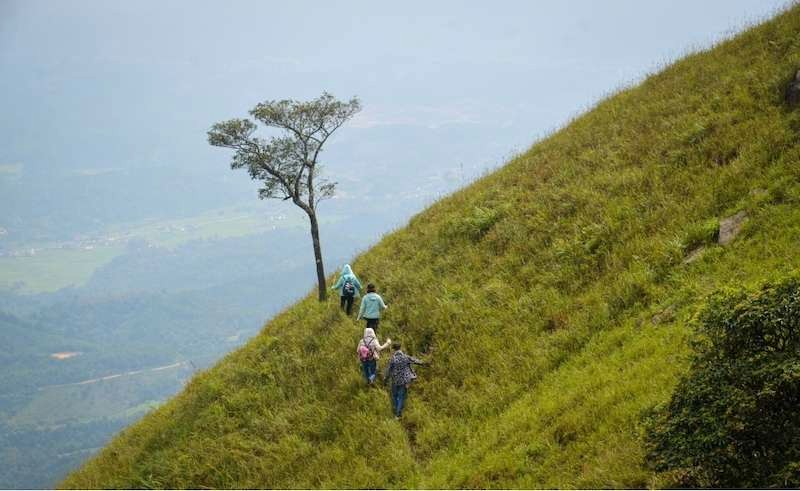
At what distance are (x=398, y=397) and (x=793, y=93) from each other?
1423cm

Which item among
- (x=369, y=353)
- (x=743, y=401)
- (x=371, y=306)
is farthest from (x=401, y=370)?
(x=743, y=401)

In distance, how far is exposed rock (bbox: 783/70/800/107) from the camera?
20219 millimetres

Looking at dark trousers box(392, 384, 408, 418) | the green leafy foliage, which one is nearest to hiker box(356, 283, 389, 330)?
dark trousers box(392, 384, 408, 418)

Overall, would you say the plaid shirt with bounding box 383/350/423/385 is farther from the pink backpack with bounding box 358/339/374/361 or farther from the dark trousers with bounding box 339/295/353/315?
the dark trousers with bounding box 339/295/353/315

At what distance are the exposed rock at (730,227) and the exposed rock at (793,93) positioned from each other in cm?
554

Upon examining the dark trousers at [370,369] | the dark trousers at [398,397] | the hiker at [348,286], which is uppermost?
the hiker at [348,286]

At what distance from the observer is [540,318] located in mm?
18125

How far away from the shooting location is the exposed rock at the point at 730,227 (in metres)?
16.3

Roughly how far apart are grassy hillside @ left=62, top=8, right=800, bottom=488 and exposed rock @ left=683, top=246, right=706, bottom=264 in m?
0.07

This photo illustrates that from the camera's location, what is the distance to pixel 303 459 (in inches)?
727

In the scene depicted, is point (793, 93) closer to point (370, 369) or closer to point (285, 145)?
point (370, 369)

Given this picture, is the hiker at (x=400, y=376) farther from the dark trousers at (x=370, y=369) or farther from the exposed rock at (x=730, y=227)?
the exposed rock at (x=730, y=227)

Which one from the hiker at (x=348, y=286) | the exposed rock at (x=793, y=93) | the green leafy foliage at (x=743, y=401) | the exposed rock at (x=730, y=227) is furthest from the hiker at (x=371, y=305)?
the exposed rock at (x=793, y=93)

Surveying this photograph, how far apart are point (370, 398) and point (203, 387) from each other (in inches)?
338
